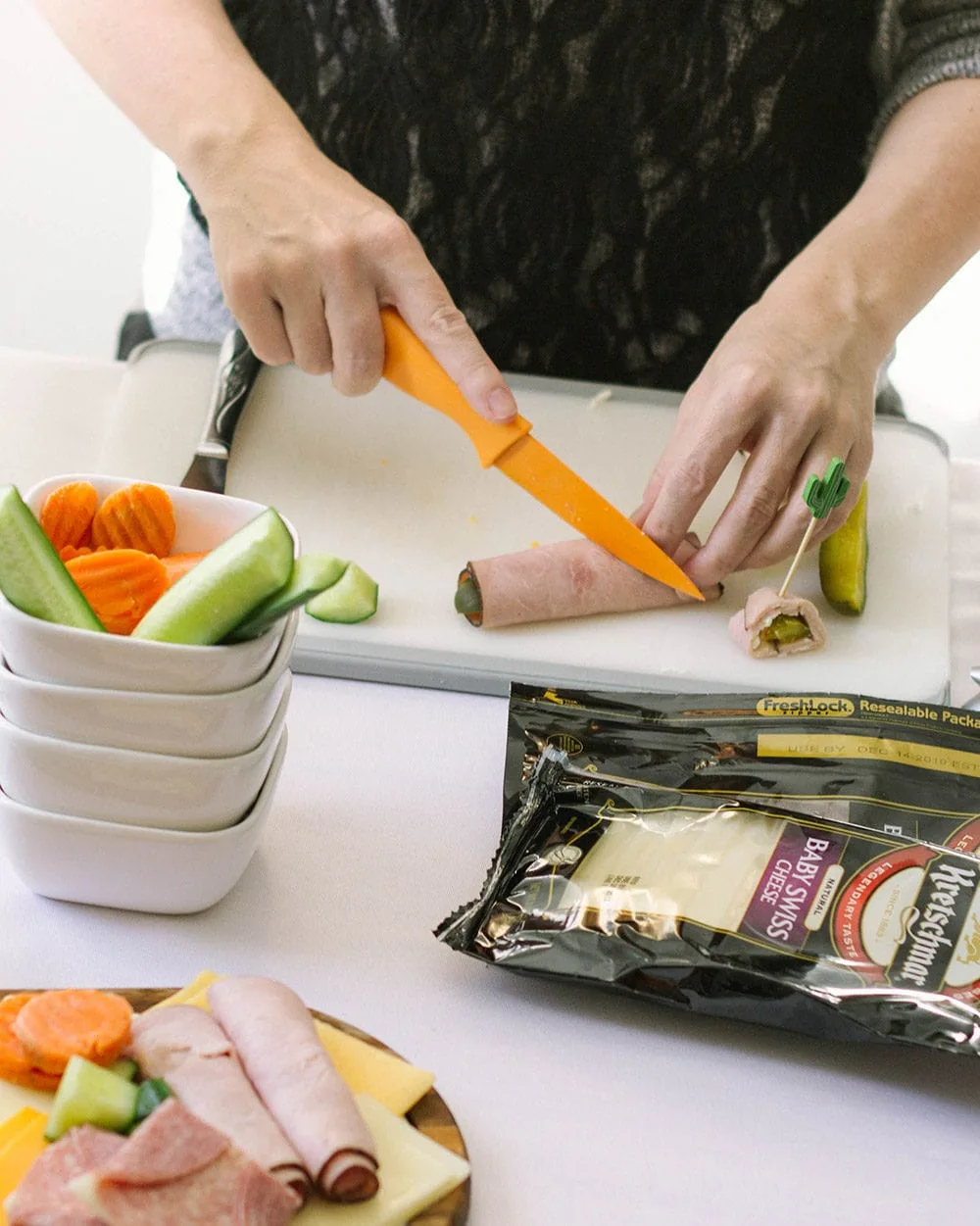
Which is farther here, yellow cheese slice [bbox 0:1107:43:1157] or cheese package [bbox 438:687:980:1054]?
cheese package [bbox 438:687:980:1054]

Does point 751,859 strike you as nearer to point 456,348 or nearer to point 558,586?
point 558,586

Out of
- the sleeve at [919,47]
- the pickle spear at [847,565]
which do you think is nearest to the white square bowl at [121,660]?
the pickle spear at [847,565]

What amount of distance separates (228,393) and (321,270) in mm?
275

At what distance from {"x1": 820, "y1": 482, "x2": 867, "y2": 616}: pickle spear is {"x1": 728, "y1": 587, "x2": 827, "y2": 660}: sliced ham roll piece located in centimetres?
6

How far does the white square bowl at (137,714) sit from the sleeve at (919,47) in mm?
1138

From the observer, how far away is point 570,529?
153 cm

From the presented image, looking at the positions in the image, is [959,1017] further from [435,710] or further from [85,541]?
[85,541]

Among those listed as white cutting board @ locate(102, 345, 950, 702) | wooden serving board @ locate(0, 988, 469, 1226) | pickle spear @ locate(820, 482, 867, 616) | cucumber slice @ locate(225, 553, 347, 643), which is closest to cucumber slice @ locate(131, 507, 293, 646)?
cucumber slice @ locate(225, 553, 347, 643)

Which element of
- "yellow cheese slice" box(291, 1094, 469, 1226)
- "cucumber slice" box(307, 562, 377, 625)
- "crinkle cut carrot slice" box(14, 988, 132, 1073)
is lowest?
"yellow cheese slice" box(291, 1094, 469, 1226)

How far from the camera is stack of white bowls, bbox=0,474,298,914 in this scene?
866 millimetres

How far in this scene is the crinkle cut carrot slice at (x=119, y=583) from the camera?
91 centimetres

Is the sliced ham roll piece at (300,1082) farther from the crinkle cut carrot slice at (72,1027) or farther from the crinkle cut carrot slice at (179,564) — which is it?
the crinkle cut carrot slice at (179,564)

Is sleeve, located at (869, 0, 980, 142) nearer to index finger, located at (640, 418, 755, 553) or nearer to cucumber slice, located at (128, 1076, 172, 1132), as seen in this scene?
index finger, located at (640, 418, 755, 553)

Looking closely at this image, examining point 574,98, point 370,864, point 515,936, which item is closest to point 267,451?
point 574,98
